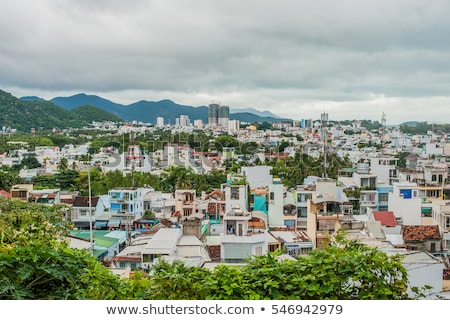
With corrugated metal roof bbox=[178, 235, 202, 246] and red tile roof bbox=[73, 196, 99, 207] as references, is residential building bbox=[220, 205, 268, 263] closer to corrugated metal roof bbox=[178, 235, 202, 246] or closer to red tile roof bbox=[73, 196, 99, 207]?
corrugated metal roof bbox=[178, 235, 202, 246]

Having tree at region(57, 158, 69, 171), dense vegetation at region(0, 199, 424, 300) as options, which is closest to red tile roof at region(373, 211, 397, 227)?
dense vegetation at region(0, 199, 424, 300)

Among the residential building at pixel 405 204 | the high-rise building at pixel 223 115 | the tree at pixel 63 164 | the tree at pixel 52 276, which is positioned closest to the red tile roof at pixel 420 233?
the residential building at pixel 405 204

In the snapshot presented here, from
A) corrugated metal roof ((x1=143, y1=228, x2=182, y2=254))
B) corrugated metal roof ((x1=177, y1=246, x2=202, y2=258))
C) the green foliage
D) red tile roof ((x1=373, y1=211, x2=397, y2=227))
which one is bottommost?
red tile roof ((x1=373, y1=211, x2=397, y2=227))

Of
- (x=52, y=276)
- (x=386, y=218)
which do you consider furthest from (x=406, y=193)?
(x=52, y=276)

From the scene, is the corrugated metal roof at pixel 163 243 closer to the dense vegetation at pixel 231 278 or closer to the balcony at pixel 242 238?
the balcony at pixel 242 238

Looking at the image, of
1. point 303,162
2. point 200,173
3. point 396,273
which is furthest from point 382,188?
point 396,273

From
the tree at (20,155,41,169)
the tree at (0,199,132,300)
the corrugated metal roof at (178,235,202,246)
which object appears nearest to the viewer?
the tree at (0,199,132,300)
